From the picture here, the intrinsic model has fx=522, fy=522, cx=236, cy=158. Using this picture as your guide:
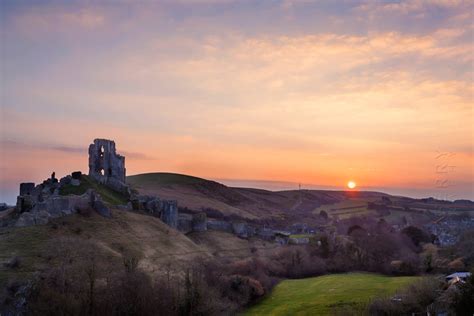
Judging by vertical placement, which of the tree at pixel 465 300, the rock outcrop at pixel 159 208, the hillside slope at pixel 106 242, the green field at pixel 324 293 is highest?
the rock outcrop at pixel 159 208

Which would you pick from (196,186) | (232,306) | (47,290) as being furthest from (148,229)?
(196,186)

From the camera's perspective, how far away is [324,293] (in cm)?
5662

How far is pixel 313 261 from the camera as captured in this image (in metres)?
77.2

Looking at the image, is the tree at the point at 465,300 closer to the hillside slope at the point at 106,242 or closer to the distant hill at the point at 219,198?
the hillside slope at the point at 106,242

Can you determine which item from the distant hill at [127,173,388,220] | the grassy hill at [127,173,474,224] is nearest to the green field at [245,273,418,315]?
the distant hill at [127,173,388,220]

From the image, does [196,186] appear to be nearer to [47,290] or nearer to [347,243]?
[347,243]

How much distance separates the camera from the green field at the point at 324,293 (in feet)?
164

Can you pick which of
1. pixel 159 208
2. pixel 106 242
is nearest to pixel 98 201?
pixel 106 242

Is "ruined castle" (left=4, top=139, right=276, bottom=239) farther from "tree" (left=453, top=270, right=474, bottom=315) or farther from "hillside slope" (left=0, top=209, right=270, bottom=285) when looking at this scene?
"tree" (left=453, top=270, right=474, bottom=315)

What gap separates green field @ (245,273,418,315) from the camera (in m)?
50.1

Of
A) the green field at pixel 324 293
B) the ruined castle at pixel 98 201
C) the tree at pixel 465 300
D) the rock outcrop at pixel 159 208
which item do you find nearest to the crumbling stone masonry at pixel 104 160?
the ruined castle at pixel 98 201

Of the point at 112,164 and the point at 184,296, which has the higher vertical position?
the point at 112,164

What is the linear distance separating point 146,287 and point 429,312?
21.2 meters

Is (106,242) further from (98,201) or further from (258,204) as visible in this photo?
(258,204)
